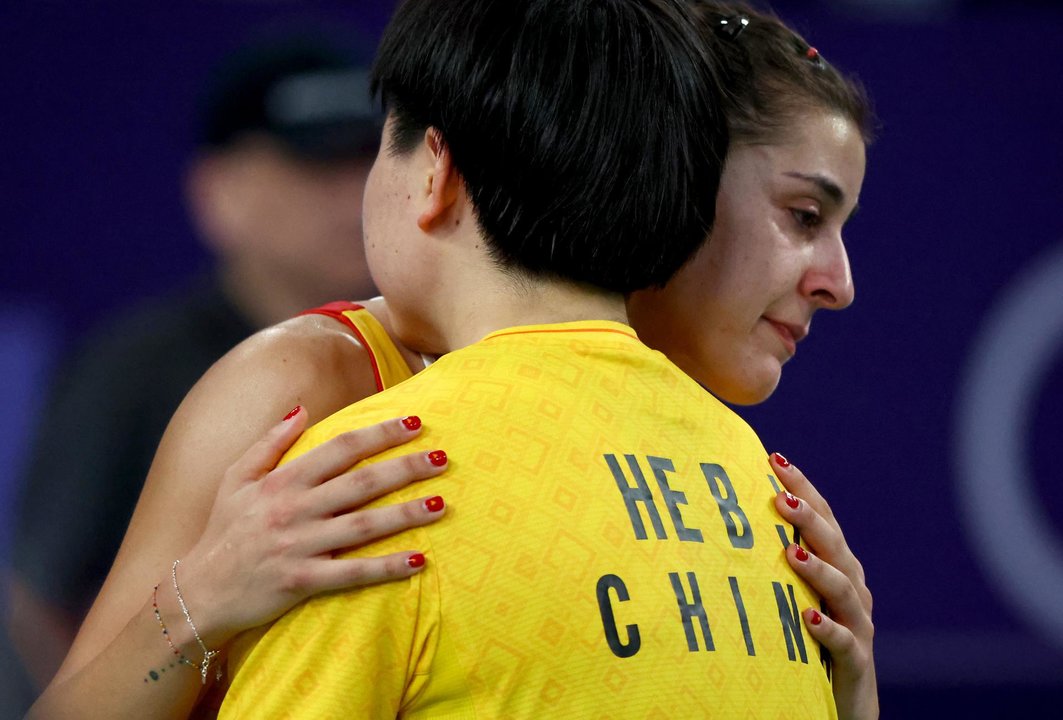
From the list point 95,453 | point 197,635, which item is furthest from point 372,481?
point 95,453

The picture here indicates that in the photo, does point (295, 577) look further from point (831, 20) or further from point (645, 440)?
point (831, 20)

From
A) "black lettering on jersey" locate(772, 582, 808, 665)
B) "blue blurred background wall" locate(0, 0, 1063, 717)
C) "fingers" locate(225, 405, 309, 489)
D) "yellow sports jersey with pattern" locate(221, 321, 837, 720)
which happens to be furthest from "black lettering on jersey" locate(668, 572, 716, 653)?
"blue blurred background wall" locate(0, 0, 1063, 717)

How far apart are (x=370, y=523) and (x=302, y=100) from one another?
161cm

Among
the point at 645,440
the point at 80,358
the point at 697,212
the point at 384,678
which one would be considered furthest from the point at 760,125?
the point at 80,358

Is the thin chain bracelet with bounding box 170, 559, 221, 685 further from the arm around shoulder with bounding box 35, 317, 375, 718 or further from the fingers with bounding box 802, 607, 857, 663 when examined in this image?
the fingers with bounding box 802, 607, 857, 663

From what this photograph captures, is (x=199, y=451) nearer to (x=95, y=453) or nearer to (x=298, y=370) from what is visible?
(x=298, y=370)

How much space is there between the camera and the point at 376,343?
1568 mm

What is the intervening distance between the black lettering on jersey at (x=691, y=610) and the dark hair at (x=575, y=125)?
299mm

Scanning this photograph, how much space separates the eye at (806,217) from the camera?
5.73 ft

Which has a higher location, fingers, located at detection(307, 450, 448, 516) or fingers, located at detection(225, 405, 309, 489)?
fingers, located at detection(307, 450, 448, 516)

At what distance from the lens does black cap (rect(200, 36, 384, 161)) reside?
99.1 inches

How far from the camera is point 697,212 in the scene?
4.23ft

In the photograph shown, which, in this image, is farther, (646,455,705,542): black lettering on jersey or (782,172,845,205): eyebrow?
(782,172,845,205): eyebrow

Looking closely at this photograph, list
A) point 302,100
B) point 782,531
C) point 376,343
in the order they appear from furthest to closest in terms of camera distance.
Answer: point 302,100 → point 376,343 → point 782,531
